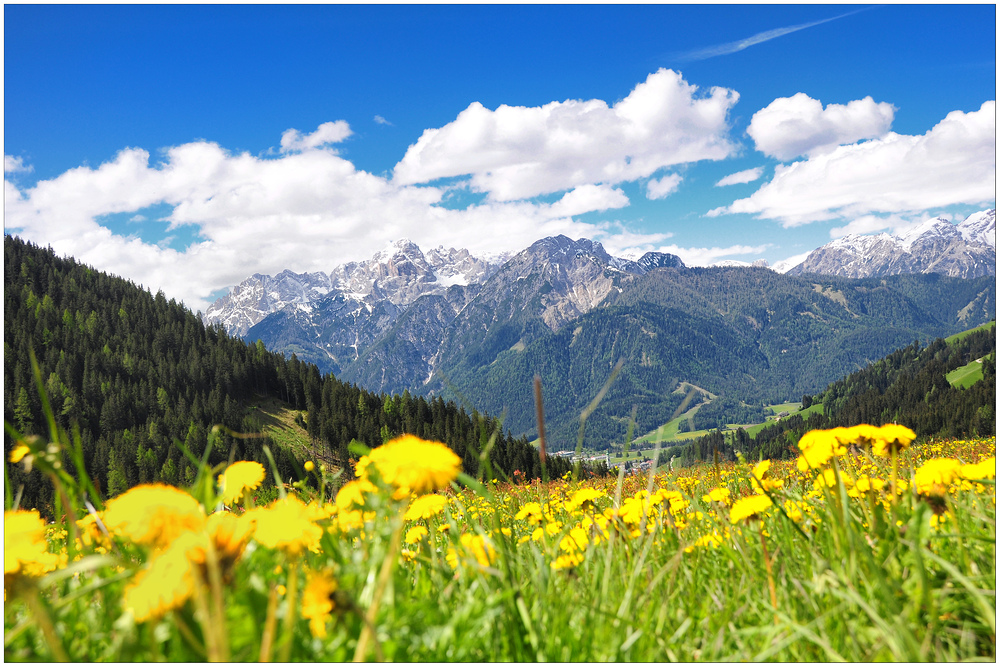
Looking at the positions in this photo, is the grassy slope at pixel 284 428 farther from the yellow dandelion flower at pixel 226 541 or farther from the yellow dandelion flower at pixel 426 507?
the yellow dandelion flower at pixel 226 541

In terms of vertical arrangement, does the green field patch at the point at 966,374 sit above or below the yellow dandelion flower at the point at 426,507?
below

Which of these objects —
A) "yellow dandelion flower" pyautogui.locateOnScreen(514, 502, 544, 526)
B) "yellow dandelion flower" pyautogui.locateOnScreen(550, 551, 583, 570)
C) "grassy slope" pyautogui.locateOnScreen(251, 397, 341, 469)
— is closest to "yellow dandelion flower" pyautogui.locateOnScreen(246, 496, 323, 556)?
"yellow dandelion flower" pyautogui.locateOnScreen(550, 551, 583, 570)

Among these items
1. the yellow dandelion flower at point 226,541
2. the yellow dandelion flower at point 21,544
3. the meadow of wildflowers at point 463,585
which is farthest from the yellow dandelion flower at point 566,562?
the yellow dandelion flower at point 21,544

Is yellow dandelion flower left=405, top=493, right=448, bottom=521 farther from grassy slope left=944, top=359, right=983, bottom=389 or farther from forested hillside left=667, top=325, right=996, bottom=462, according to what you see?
grassy slope left=944, top=359, right=983, bottom=389

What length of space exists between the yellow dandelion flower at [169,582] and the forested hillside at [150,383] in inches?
3096

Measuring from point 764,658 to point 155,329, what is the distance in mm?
152374

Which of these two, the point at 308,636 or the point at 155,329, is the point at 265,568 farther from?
the point at 155,329

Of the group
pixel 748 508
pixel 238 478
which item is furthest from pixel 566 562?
pixel 238 478

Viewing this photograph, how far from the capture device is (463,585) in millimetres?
2689

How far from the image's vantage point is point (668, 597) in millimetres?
2701

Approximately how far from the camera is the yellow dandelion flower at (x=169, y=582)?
4.27 ft

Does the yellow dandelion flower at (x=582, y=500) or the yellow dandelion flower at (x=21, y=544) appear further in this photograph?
the yellow dandelion flower at (x=582, y=500)

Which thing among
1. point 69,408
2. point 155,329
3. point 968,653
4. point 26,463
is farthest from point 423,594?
point 155,329

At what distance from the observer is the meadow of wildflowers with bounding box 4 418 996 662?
1.55 meters
